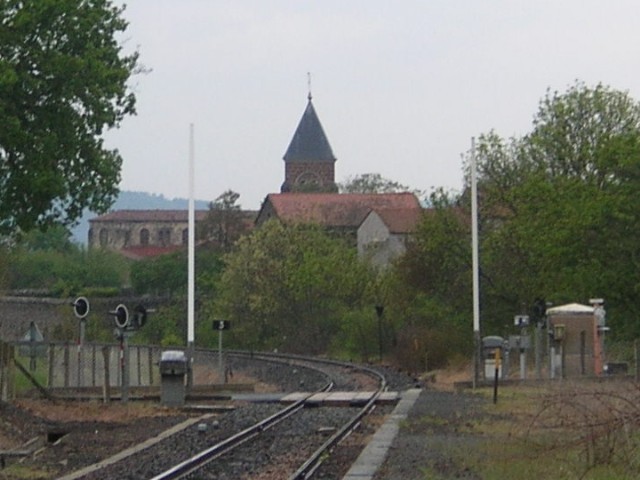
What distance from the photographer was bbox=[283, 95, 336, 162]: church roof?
623 ft

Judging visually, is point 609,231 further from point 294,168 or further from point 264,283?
point 294,168

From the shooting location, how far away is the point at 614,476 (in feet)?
49.7

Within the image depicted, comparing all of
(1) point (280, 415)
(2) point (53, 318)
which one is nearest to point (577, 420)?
(1) point (280, 415)

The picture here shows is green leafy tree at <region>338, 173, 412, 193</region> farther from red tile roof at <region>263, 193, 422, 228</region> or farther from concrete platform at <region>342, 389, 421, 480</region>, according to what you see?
concrete platform at <region>342, 389, 421, 480</region>

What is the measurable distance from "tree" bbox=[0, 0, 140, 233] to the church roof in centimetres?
15527

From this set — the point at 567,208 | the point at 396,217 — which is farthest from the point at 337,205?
the point at 567,208

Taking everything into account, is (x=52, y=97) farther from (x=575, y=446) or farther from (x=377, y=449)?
(x=575, y=446)

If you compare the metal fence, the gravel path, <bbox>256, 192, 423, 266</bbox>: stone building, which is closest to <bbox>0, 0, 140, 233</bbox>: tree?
the metal fence

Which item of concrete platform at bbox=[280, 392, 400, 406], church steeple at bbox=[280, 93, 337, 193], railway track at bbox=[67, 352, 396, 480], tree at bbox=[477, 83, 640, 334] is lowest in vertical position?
concrete platform at bbox=[280, 392, 400, 406]

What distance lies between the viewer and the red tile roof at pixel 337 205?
142375 mm

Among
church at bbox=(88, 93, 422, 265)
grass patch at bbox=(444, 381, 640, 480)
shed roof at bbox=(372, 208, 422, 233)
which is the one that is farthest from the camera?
shed roof at bbox=(372, 208, 422, 233)

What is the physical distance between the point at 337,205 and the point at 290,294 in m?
59.1

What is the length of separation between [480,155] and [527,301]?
8767 millimetres

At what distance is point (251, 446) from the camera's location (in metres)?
21.8
